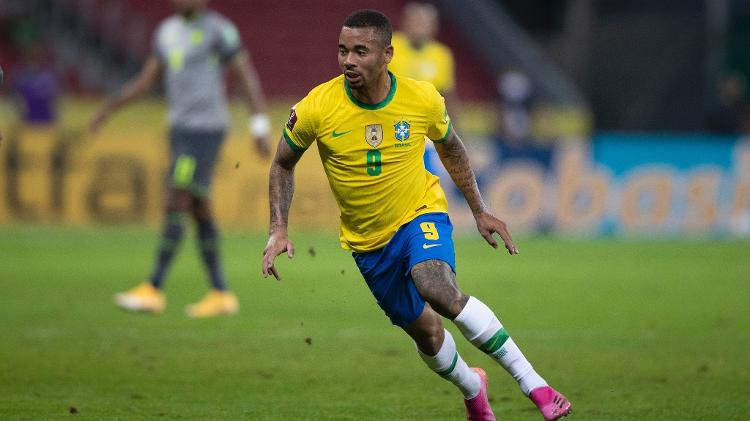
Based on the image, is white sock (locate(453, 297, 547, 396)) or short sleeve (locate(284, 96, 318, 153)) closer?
white sock (locate(453, 297, 547, 396))

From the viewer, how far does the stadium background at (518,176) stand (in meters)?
10.3

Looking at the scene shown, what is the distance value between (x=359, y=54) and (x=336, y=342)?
379 cm

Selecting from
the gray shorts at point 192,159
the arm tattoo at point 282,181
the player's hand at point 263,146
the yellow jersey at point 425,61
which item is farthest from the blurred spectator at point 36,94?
the arm tattoo at point 282,181

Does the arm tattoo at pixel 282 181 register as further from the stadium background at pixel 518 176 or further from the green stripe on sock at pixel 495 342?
the green stripe on sock at pixel 495 342

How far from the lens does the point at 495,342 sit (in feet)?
21.0

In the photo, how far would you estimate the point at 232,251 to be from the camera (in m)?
17.0

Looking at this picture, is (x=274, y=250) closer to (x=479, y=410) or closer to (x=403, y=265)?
(x=403, y=265)

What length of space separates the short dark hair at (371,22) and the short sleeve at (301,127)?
1.53 feet

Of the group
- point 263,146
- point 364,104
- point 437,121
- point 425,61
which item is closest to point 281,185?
point 364,104

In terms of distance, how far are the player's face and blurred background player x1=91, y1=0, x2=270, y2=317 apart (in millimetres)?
4621

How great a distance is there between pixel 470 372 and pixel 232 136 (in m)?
13.5

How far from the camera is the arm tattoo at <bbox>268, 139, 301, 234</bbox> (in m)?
6.70

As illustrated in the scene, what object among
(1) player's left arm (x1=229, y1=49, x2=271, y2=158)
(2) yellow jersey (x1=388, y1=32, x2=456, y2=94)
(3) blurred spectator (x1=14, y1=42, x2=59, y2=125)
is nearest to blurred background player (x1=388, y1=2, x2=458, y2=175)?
(2) yellow jersey (x1=388, y1=32, x2=456, y2=94)

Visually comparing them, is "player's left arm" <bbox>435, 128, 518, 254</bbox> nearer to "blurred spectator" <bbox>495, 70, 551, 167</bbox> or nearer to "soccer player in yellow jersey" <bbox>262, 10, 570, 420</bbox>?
"soccer player in yellow jersey" <bbox>262, 10, 570, 420</bbox>
